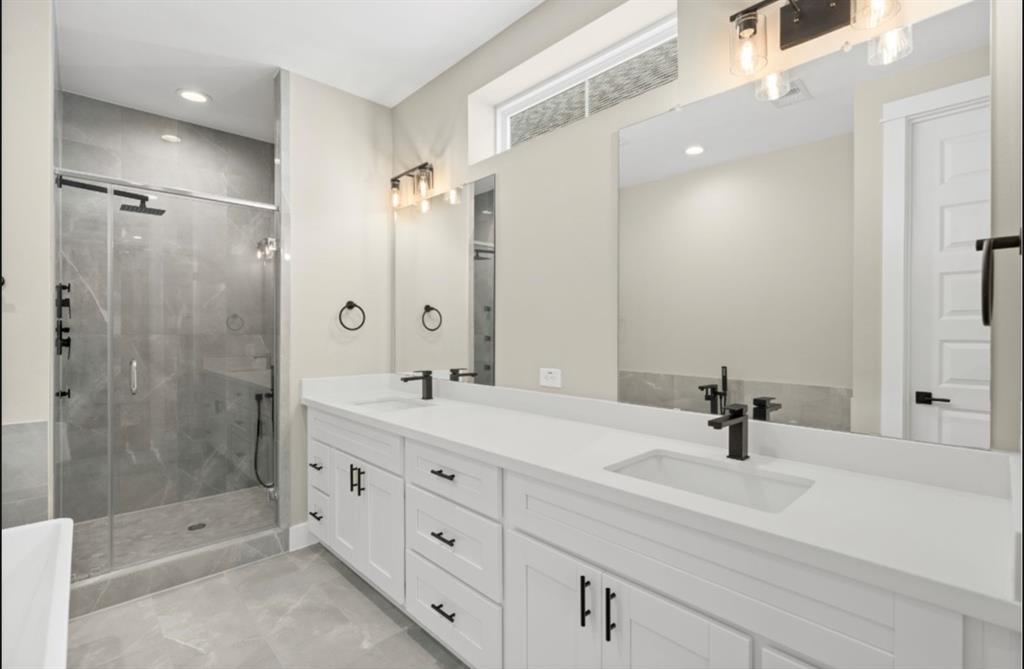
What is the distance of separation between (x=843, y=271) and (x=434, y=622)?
6.01ft

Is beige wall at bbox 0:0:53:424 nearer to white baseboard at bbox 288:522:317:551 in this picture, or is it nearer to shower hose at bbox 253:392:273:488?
shower hose at bbox 253:392:273:488

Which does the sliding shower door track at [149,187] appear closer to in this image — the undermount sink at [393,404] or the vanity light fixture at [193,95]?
the vanity light fixture at [193,95]

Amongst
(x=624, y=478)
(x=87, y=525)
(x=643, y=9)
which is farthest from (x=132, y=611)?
(x=643, y=9)

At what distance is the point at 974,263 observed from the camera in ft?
4.59

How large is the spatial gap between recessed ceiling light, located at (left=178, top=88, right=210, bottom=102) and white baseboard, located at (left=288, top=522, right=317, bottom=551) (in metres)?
2.56

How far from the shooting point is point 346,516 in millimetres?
2625

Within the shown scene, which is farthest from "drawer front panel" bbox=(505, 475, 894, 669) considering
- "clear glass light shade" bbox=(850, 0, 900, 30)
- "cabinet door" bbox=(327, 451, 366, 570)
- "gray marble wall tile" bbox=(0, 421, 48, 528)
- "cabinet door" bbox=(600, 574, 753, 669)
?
"gray marble wall tile" bbox=(0, 421, 48, 528)

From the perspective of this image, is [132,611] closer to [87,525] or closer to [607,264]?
[87,525]

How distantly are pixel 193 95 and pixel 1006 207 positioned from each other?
3.79 m

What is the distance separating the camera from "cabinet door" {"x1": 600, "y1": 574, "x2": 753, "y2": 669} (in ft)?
4.03

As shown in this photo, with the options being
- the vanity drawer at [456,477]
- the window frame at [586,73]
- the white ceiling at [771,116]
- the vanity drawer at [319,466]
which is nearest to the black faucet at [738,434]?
the vanity drawer at [456,477]

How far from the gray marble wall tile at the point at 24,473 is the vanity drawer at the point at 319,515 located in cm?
113

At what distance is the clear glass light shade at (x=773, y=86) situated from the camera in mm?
1730

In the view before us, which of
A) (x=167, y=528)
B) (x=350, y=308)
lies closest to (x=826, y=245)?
(x=350, y=308)
